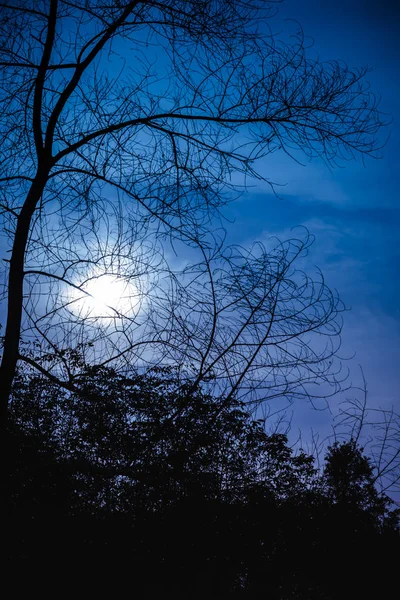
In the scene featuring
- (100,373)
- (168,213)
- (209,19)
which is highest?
(209,19)

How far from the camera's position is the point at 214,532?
18.2 ft

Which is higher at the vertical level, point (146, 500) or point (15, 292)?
point (15, 292)

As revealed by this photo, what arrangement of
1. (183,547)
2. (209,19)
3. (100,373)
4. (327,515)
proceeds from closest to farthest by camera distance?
(209,19), (100,373), (183,547), (327,515)

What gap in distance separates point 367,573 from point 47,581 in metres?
4.43

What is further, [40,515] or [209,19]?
[40,515]

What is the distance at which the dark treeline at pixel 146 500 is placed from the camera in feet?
15.4

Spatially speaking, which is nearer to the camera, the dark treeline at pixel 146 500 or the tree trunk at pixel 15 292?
the tree trunk at pixel 15 292

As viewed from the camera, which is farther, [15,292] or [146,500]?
[146,500]

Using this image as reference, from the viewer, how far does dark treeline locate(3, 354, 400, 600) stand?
185 inches

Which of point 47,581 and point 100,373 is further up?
point 100,373

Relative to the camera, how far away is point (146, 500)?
16.0 ft

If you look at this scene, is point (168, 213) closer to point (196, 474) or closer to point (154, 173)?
point (154, 173)

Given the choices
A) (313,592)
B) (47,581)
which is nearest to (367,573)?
(313,592)

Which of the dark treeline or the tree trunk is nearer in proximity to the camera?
the tree trunk
